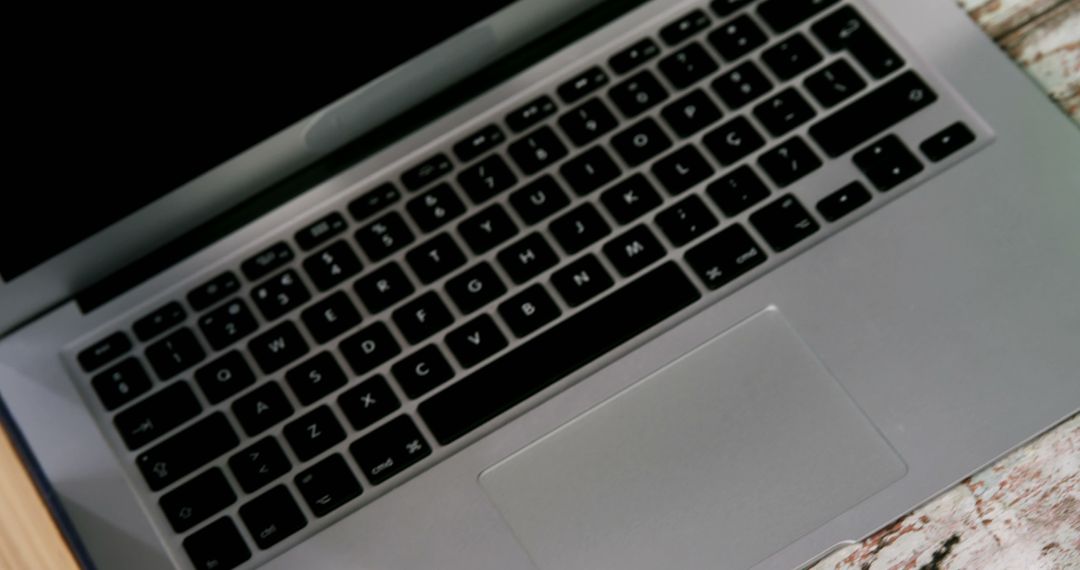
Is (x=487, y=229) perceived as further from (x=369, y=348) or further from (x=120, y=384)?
(x=120, y=384)

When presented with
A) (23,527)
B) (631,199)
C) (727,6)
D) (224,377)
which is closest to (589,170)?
(631,199)

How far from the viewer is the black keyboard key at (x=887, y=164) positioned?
63 centimetres

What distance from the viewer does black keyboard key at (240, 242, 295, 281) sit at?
0.66 metres

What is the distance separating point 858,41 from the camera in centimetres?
66

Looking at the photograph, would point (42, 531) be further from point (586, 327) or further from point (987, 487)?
point (987, 487)

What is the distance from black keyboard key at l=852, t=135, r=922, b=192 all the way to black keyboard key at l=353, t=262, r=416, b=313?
267mm

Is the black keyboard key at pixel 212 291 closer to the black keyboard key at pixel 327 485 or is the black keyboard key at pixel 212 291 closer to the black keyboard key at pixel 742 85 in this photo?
the black keyboard key at pixel 327 485

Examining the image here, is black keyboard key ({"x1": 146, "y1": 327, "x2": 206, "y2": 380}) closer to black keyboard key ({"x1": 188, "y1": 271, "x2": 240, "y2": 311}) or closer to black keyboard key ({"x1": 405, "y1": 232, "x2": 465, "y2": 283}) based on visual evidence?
black keyboard key ({"x1": 188, "y1": 271, "x2": 240, "y2": 311})

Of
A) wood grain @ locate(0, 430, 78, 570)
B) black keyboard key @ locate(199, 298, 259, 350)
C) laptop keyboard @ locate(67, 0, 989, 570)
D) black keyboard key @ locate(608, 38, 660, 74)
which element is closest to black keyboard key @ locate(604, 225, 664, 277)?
laptop keyboard @ locate(67, 0, 989, 570)

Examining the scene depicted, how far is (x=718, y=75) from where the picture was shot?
67cm

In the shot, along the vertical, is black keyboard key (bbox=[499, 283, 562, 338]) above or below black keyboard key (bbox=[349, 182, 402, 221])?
below

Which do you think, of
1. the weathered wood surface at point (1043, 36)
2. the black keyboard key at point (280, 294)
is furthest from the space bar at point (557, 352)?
the weathered wood surface at point (1043, 36)

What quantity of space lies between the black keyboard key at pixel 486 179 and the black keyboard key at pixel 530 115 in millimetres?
24

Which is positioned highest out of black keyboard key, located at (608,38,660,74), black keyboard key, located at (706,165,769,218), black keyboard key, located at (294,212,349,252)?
black keyboard key, located at (294,212,349,252)
